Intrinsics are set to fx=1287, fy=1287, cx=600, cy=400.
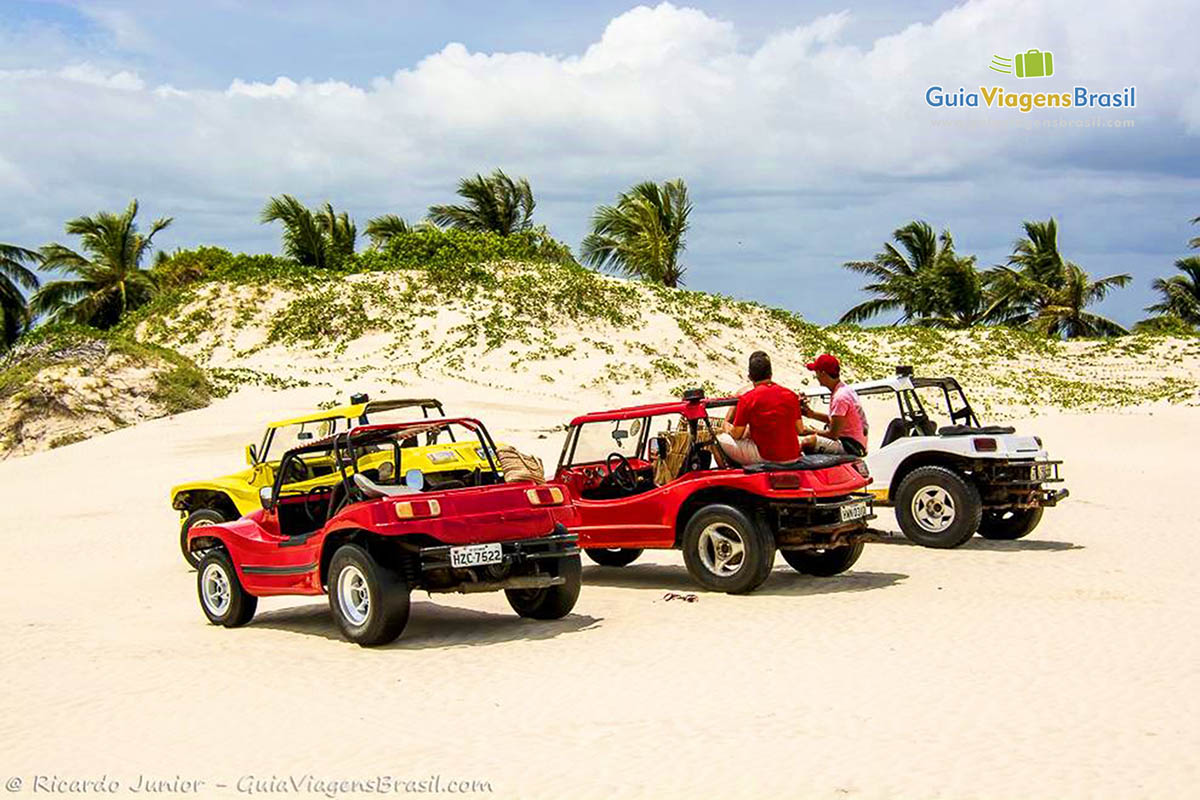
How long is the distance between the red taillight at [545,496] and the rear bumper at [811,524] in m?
2.00

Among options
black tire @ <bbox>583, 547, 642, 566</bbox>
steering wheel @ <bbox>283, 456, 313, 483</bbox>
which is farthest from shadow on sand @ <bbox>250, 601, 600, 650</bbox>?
black tire @ <bbox>583, 547, 642, 566</bbox>

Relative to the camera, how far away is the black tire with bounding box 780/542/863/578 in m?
11.9

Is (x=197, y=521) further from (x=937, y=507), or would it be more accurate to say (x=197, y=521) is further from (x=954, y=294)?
(x=954, y=294)

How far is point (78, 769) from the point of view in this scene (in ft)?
21.6

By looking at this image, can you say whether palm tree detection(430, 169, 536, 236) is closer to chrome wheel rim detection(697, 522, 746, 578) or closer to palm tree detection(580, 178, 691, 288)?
palm tree detection(580, 178, 691, 288)

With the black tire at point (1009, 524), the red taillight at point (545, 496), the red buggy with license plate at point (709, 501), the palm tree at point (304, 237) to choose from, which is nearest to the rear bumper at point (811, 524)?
the red buggy with license plate at point (709, 501)

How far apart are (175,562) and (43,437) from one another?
1308 cm

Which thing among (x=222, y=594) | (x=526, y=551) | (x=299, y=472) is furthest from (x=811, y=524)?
(x=299, y=472)

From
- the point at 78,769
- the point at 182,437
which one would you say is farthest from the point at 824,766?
the point at 182,437

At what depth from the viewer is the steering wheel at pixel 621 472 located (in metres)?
12.3

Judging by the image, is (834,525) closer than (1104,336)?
Yes

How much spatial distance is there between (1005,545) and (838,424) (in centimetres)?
258

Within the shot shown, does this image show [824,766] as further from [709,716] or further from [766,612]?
[766,612]

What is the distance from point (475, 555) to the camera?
30.2 feet
